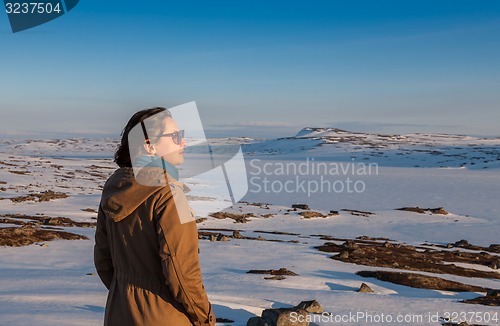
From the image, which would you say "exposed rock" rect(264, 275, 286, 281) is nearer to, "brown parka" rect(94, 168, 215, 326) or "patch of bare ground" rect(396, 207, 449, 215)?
"brown parka" rect(94, 168, 215, 326)

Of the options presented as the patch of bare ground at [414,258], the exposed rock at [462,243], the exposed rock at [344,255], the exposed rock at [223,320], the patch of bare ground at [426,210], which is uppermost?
the exposed rock at [223,320]

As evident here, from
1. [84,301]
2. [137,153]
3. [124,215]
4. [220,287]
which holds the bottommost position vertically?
[220,287]

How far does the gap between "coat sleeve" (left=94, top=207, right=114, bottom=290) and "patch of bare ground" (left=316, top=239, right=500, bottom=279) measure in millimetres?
17280

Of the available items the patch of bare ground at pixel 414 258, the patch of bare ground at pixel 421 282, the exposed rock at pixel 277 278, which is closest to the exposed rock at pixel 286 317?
the exposed rock at pixel 277 278

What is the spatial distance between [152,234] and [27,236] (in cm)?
1985

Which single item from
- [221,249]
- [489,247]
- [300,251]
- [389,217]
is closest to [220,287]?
[221,249]

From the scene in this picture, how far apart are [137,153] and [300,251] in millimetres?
18998

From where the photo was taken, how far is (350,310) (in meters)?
10.4

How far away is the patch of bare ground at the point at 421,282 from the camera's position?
1500 centimetres

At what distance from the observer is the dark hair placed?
2926 millimetres

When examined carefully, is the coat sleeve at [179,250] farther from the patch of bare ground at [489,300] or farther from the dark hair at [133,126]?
the patch of bare ground at [489,300]

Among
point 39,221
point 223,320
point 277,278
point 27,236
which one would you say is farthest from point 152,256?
point 39,221

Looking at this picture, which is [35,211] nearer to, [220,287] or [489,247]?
[220,287]

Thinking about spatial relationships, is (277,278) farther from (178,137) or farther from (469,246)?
(469,246)
